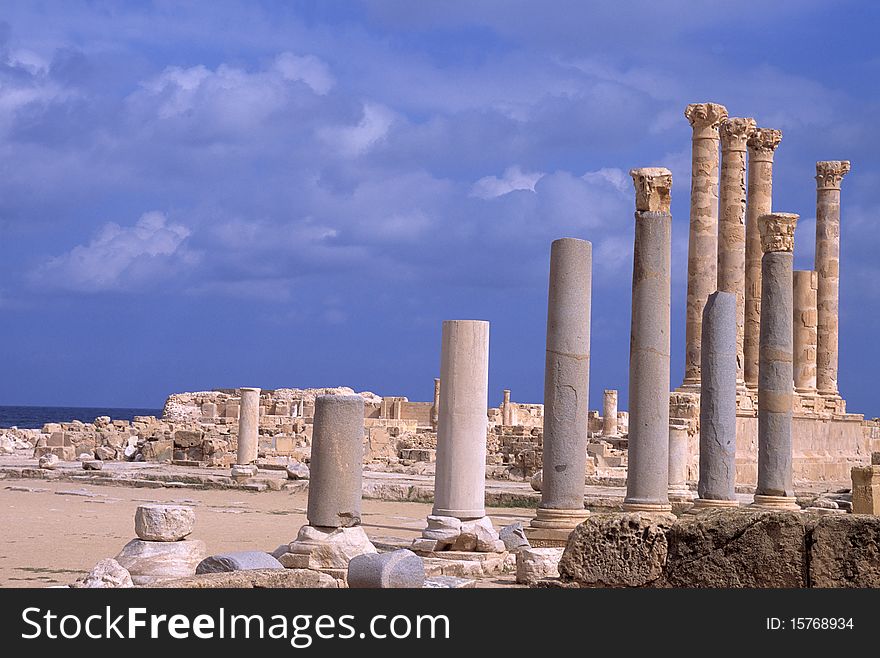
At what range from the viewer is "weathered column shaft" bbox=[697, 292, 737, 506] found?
16481mm

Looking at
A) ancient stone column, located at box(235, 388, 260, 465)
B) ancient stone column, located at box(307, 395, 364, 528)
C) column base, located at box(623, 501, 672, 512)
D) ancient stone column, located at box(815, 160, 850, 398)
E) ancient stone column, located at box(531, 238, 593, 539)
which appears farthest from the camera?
ancient stone column, located at box(815, 160, 850, 398)

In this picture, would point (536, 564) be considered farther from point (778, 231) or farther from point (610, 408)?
point (610, 408)

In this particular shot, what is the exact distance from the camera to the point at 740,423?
2644 cm

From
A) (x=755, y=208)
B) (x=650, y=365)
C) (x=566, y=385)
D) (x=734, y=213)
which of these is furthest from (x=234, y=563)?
(x=755, y=208)

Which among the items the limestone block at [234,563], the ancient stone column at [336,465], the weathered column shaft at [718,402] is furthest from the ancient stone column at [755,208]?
the limestone block at [234,563]

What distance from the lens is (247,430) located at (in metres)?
27.6

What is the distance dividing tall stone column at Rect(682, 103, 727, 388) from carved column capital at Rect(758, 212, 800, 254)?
8.41 metres

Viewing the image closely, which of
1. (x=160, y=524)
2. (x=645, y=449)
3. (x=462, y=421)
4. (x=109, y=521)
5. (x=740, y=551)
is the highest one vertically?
(x=462, y=421)

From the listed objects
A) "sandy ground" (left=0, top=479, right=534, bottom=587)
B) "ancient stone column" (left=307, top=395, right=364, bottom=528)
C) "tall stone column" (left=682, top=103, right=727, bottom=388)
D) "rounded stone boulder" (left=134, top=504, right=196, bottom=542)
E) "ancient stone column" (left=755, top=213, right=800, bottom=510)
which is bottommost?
"sandy ground" (left=0, top=479, right=534, bottom=587)

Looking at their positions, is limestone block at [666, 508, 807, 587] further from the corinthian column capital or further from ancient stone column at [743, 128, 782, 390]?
the corinthian column capital

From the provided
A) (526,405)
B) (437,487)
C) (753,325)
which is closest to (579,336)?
(437,487)

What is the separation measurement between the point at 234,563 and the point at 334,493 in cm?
189

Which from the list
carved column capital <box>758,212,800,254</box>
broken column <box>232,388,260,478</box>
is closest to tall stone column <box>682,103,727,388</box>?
carved column capital <box>758,212,800,254</box>
